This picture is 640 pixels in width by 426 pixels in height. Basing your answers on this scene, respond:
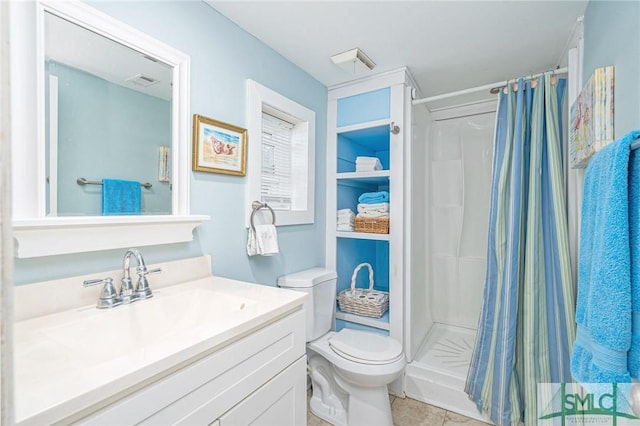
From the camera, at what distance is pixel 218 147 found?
1.41m

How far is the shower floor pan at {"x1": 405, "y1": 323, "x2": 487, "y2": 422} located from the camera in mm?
1790

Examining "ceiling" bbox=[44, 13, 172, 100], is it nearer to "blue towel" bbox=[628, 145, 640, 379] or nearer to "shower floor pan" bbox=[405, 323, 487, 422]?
"blue towel" bbox=[628, 145, 640, 379]

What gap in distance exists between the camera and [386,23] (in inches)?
60.1

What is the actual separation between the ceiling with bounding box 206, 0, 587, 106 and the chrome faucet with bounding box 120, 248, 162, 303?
3.92 ft

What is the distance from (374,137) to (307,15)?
112cm

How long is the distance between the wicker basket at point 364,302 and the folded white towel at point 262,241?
0.84 m

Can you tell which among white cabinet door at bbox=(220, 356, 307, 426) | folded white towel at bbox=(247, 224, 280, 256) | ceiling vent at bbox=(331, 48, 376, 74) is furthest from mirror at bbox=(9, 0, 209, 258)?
ceiling vent at bbox=(331, 48, 376, 74)

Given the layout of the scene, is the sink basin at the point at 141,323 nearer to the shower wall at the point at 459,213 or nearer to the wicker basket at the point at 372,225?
the wicker basket at the point at 372,225

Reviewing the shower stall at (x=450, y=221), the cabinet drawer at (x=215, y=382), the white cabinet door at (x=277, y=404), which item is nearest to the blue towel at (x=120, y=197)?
the cabinet drawer at (x=215, y=382)

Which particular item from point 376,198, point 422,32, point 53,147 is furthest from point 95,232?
point 422,32

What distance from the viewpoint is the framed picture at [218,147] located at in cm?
133

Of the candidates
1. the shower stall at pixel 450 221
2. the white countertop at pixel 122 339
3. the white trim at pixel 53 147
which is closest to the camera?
the white countertop at pixel 122 339

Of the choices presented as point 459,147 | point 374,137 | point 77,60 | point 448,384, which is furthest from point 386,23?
point 448,384

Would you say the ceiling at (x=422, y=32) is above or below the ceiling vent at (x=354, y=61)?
above
